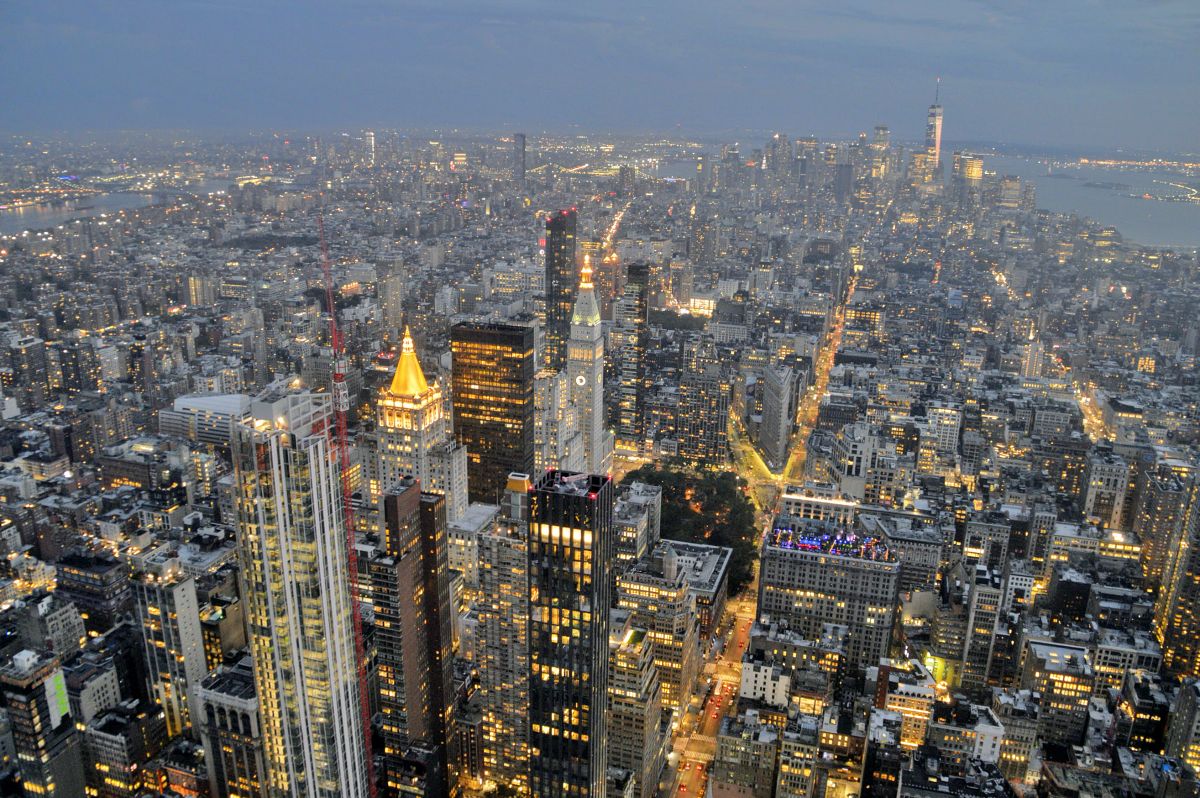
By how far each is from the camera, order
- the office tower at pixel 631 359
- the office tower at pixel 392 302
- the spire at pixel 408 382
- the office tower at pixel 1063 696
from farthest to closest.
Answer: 1. the office tower at pixel 392 302
2. the office tower at pixel 631 359
3. the spire at pixel 408 382
4. the office tower at pixel 1063 696

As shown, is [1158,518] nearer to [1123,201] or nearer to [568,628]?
[1123,201]

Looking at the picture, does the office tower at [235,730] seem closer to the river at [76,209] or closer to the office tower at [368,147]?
the office tower at [368,147]

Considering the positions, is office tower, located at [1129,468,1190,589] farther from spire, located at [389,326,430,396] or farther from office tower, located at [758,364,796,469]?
spire, located at [389,326,430,396]

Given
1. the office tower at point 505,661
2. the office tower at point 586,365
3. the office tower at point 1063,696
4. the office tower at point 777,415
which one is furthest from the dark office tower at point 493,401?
the office tower at point 1063,696

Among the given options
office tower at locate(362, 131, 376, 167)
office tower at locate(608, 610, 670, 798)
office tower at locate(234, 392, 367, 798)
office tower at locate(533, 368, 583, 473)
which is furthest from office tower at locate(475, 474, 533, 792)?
office tower at locate(362, 131, 376, 167)

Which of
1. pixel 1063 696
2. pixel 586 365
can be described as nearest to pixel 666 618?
pixel 1063 696

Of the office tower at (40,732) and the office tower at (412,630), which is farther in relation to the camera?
the office tower at (412,630)

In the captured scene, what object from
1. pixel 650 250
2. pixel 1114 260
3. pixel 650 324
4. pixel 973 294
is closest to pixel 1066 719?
pixel 1114 260
